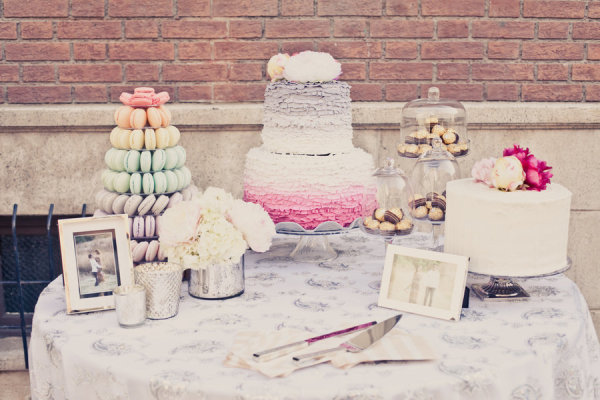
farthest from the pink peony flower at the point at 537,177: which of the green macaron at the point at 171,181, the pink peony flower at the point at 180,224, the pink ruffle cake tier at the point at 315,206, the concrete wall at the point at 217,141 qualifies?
the concrete wall at the point at 217,141

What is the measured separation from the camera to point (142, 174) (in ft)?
6.27

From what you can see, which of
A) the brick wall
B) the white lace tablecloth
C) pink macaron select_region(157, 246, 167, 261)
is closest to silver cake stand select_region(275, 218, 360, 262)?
the white lace tablecloth

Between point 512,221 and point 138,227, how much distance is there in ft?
3.36

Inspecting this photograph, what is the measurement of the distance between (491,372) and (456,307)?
286 millimetres

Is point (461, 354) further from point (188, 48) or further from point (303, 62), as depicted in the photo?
point (188, 48)

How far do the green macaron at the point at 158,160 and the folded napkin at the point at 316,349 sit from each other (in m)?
0.60

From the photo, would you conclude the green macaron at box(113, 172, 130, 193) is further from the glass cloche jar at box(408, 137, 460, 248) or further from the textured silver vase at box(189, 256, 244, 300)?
the glass cloche jar at box(408, 137, 460, 248)

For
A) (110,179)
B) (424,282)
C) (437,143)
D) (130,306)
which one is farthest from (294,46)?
(130,306)

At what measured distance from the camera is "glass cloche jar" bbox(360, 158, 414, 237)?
6.39ft

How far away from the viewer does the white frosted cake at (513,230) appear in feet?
5.51

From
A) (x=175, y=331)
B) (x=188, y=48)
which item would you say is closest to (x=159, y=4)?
(x=188, y=48)

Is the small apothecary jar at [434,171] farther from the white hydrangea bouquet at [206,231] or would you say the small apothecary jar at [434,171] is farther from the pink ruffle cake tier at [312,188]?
the white hydrangea bouquet at [206,231]

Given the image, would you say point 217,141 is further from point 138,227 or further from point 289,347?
point 289,347

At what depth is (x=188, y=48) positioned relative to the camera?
299 centimetres
